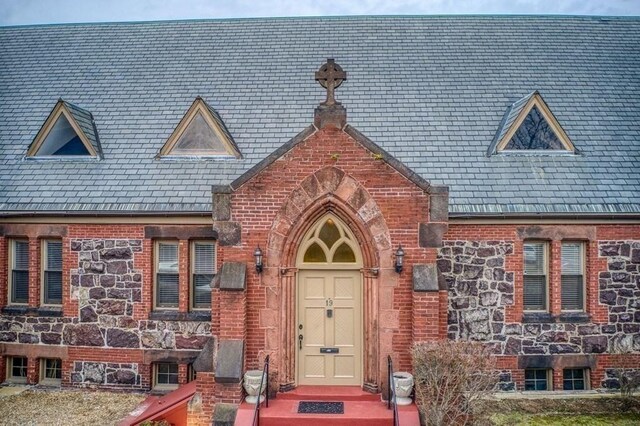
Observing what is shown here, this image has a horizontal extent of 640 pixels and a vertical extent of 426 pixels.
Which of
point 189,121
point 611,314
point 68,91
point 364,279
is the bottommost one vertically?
point 611,314

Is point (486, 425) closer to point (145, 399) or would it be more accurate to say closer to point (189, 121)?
point (145, 399)

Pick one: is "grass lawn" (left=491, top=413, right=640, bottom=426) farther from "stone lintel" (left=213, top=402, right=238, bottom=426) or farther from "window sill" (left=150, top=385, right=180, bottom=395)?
"window sill" (left=150, top=385, right=180, bottom=395)

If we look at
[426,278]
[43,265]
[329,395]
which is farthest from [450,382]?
[43,265]

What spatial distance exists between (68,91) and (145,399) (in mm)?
8393

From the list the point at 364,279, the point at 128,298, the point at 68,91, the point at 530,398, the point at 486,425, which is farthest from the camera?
the point at 68,91

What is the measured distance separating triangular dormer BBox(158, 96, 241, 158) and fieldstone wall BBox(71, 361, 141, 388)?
4.82 m

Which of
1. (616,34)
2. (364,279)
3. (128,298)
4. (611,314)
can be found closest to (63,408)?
(128,298)

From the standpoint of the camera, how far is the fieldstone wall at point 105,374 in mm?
9953

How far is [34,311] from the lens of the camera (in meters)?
10.2

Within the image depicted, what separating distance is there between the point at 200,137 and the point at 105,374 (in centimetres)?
566

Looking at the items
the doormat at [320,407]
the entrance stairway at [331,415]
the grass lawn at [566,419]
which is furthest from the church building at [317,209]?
the grass lawn at [566,419]

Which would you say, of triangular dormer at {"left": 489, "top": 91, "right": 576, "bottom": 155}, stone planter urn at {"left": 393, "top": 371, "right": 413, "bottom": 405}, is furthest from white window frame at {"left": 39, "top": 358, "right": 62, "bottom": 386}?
triangular dormer at {"left": 489, "top": 91, "right": 576, "bottom": 155}

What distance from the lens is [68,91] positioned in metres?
12.5

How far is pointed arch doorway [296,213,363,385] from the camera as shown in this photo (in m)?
8.52
